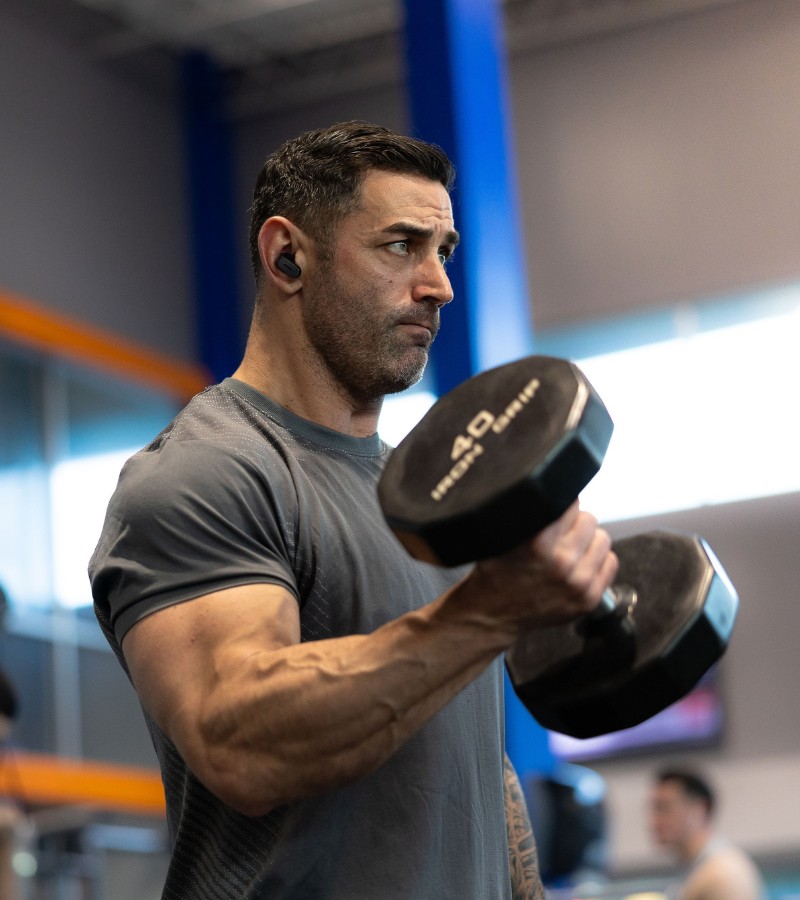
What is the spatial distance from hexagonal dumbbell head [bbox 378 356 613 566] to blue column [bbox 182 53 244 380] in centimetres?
849

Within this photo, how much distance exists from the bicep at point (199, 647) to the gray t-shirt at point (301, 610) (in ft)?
0.06

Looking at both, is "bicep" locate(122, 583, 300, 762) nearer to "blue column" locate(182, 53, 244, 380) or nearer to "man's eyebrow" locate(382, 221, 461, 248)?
"man's eyebrow" locate(382, 221, 461, 248)

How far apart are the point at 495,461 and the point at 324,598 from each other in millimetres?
315

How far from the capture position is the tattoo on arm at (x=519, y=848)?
1.67 m

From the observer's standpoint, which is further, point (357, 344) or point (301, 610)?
point (357, 344)

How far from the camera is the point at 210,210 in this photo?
982 centimetres

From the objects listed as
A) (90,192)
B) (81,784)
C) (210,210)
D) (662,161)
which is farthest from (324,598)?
(210,210)

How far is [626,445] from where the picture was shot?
8.29 metres

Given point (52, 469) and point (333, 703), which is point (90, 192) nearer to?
point (52, 469)

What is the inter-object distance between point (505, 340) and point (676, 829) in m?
1.75

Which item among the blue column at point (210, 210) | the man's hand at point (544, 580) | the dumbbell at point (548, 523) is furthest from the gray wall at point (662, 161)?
the man's hand at point (544, 580)

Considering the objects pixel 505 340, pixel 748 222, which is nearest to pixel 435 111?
pixel 505 340

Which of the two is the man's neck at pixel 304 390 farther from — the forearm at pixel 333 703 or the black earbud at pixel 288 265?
the forearm at pixel 333 703

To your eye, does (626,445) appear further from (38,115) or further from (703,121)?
(38,115)
